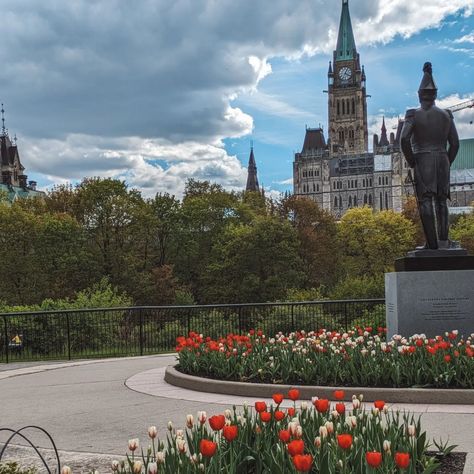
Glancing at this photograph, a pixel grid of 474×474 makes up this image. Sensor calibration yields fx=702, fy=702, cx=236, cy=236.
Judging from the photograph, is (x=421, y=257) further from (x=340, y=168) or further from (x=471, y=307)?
(x=340, y=168)

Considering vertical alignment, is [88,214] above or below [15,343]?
above

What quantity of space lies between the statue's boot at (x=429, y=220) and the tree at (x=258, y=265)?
44484mm

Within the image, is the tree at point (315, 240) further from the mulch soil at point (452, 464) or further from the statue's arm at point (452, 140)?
the mulch soil at point (452, 464)

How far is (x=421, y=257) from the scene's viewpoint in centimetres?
1331

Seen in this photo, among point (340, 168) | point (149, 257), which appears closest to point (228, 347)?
point (149, 257)

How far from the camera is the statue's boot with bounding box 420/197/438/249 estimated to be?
13.7 m

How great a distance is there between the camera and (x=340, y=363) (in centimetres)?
1026

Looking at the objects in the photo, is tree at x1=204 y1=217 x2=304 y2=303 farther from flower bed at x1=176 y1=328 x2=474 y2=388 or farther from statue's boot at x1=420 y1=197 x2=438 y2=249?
flower bed at x1=176 y1=328 x2=474 y2=388

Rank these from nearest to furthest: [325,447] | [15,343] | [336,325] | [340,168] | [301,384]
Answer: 1. [325,447]
2. [301,384]
3. [15,343]
4. [336,325]
5. [340,168]

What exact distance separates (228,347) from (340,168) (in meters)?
191

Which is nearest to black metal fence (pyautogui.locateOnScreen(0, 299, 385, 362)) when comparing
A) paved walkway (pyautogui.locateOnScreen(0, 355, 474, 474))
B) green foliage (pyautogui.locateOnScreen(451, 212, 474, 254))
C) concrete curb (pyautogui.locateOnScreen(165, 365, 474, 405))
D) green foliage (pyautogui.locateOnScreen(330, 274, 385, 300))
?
paved walkway (pyautogui.locateOnScreen(0, 355, 474, 474))

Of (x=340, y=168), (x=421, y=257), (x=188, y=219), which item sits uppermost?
(x=340, y=168)

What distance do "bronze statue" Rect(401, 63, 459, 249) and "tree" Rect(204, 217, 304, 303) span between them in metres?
44.5

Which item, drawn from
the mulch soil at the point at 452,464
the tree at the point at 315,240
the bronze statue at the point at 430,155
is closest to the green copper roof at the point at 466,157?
the tree at the point at 315,240
